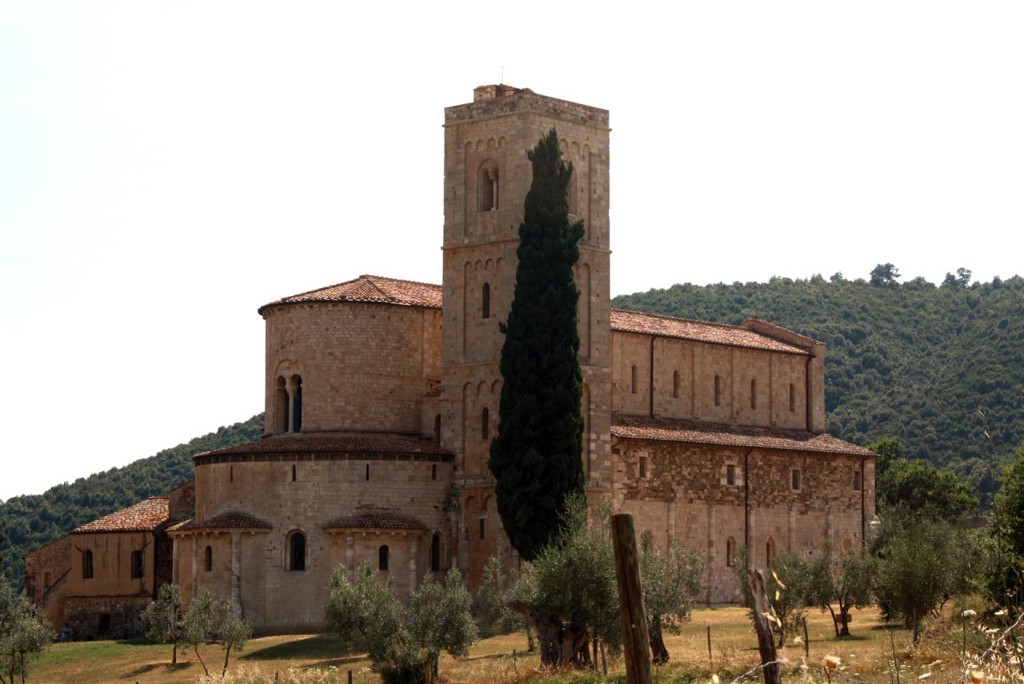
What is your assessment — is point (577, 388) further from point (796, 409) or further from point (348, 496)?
point (796, 409)

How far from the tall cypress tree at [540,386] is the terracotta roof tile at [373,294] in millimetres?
6952

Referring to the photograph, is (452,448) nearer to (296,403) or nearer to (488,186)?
(296,403)

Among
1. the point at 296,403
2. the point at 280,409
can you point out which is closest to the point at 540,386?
the point at 296,403

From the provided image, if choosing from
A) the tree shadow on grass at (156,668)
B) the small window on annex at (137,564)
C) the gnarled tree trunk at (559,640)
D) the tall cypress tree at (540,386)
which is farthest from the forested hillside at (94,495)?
the gnarled tree trunk at (559,640)

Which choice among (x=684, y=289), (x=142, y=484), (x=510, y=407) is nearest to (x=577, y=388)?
(x=510, y=407)

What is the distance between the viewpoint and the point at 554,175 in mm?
48219

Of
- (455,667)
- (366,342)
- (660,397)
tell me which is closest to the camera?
(455,667)

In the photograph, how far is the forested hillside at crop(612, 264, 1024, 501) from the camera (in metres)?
86.5

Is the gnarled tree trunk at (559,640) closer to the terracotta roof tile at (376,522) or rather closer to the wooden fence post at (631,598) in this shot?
the terracotta roof tile at (376,522)

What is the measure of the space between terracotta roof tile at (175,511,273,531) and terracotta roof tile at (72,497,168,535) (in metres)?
6.94

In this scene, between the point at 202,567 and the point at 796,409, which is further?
the point at 796,409

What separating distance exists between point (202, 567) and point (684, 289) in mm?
73162

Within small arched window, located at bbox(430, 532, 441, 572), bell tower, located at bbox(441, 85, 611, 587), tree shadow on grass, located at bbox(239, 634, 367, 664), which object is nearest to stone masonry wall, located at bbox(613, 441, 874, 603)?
bell tower, located at bbox(441, 85, 611, 587)

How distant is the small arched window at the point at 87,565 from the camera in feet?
187
